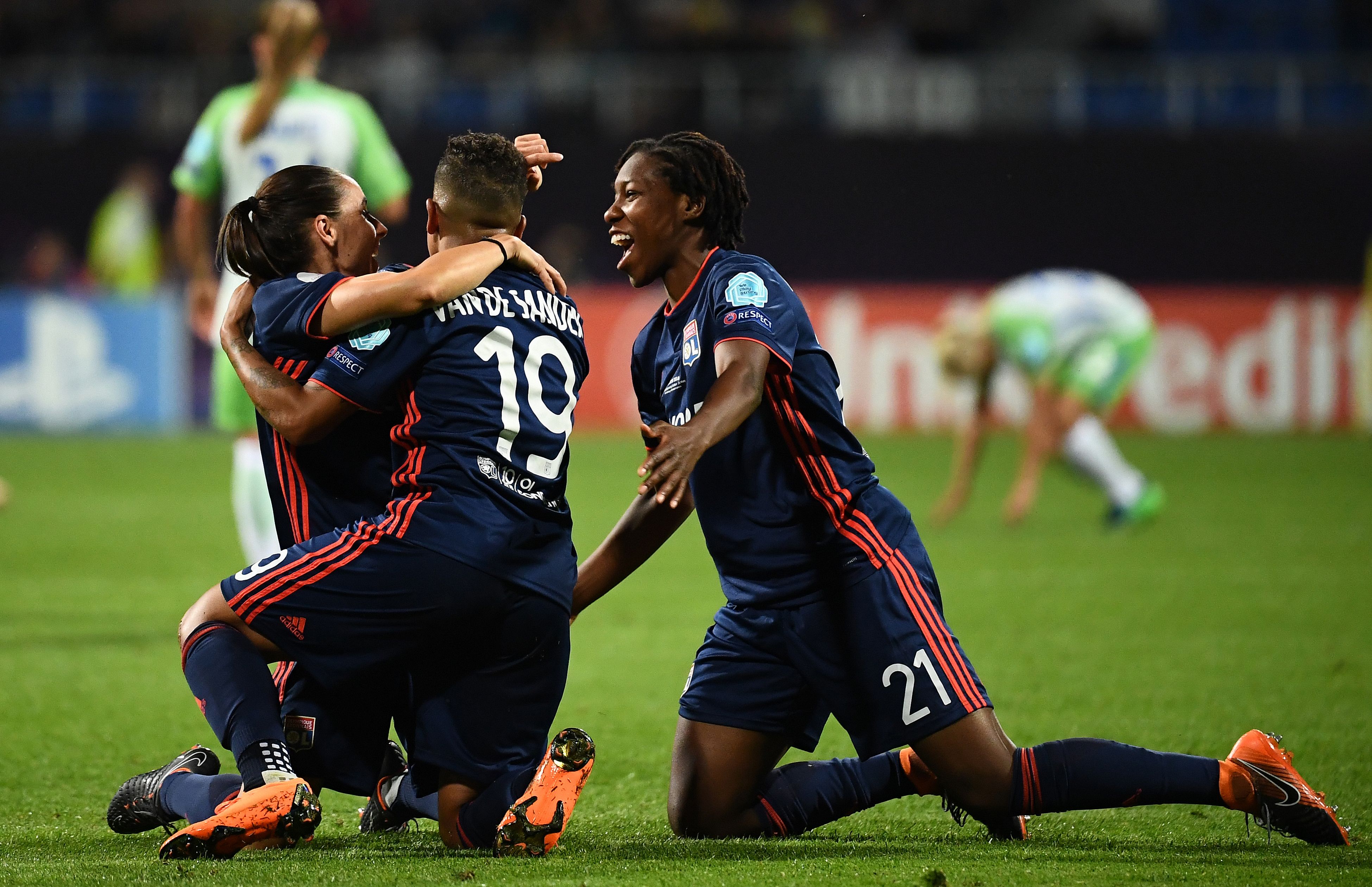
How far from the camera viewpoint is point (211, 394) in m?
16.5

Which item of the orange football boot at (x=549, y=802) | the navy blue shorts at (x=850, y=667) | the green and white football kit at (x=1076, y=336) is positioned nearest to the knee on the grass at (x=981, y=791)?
the navy blue shorts at (x=850, y=667)

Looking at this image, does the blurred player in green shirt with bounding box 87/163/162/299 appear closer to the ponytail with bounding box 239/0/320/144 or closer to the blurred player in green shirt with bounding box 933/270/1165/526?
the blurred player in green shirt with bounding box 933/270/1165/526

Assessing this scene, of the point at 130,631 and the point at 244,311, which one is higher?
the point at 244,311

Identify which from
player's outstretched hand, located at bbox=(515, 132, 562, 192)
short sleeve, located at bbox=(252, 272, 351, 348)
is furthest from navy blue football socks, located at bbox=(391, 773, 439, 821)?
player's outstretched hand, located at bbox=(515, 132, 562, 192)

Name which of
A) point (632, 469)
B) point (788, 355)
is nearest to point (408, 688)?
point (788, 355)

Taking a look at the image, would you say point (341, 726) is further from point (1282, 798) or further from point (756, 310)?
point (1282, 798)

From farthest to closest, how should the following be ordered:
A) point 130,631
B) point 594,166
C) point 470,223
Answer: point 594,166 < point 130,631 < point 470,223

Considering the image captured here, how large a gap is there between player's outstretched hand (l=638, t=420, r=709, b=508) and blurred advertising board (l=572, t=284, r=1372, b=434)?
1265cm

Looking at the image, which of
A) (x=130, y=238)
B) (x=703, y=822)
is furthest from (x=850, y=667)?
(x=130, y=238)

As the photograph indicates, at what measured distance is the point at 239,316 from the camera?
11.9ft

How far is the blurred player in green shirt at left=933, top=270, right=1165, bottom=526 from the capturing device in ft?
33.2

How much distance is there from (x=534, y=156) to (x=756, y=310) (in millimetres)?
769

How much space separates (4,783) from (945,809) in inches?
95.3

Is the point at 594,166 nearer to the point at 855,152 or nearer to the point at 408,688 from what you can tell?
the point at 855,152
